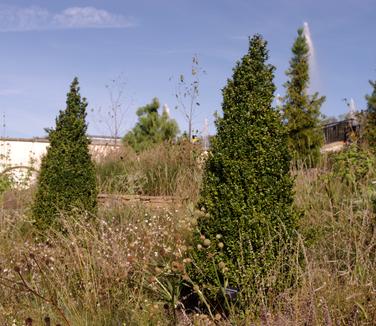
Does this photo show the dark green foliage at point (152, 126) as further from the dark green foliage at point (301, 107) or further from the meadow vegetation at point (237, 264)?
the meadow vegetation at point (237, 264)

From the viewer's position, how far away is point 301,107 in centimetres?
1842

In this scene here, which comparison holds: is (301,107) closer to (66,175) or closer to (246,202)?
(66,175)

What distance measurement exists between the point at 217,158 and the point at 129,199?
12.3 ft

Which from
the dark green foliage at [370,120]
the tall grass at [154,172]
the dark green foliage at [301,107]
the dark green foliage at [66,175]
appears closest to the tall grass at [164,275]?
the dark green foliage at [66,175]

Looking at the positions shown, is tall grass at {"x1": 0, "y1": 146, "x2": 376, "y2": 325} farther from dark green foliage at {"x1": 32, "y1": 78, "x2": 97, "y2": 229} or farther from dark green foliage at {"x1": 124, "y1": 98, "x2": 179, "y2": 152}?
dark green foliage at {"x1": 124, "y1": 98, "x2": 179, "y2": 152}

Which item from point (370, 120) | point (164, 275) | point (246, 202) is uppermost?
point (370, 120)

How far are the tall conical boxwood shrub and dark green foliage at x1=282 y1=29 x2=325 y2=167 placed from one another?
12260 mm

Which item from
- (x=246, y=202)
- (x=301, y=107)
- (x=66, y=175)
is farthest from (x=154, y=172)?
(x=301, y=107)

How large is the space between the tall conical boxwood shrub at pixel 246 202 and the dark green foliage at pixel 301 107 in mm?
12260

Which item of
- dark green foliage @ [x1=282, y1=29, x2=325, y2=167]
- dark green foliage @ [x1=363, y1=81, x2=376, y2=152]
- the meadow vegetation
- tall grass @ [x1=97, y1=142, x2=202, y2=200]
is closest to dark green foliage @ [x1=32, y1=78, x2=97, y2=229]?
the meadow vegetation

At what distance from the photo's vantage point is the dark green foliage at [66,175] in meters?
6.18

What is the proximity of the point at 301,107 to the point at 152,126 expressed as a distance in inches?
213

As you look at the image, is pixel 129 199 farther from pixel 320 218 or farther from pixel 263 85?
pixel 263 85

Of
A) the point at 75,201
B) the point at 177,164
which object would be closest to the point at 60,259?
the point at 75,201
